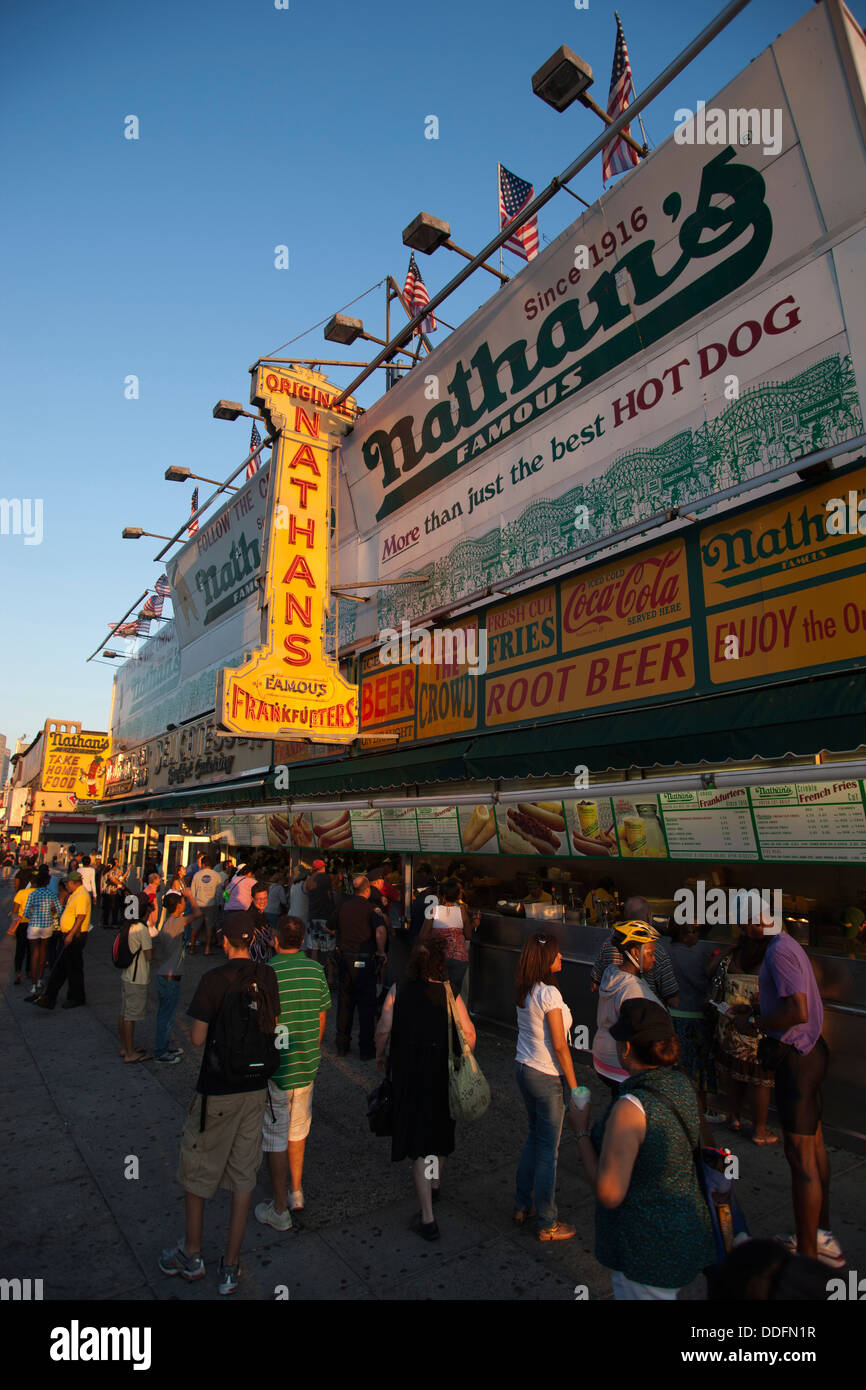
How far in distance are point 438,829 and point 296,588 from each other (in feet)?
15.6

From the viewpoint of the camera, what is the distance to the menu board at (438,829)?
9477 mm

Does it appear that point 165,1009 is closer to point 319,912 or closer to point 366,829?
point 319,912

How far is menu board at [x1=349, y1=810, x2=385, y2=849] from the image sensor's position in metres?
11.0

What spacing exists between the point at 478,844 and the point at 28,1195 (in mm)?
5541

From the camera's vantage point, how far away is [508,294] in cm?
977

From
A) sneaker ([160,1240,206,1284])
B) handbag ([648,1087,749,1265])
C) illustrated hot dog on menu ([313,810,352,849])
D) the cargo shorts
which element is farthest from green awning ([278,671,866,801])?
sneaker ([160,1240,206,1284])

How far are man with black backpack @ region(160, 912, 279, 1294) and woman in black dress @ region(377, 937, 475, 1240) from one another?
79cm

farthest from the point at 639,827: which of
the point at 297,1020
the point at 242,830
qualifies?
the point at 242,830

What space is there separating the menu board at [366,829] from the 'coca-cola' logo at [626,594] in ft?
14.0

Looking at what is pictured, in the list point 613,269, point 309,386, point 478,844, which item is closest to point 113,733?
point 309,386

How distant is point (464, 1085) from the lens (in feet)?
14.6

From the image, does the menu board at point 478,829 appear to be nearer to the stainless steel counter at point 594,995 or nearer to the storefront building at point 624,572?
the storefront building at point 624,572

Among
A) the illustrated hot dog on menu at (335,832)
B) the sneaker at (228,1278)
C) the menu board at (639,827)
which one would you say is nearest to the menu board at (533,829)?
the menu board at (639,827)
